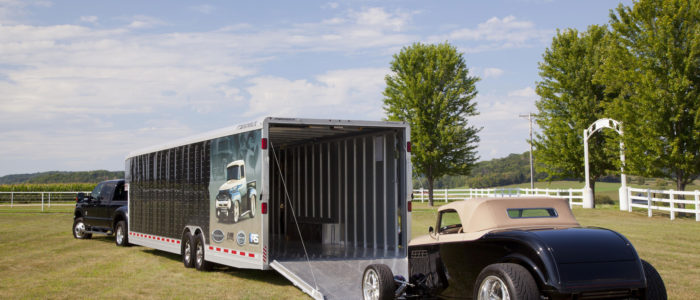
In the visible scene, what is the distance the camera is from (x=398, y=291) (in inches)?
332

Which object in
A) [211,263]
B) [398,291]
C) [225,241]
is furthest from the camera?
[211,263]

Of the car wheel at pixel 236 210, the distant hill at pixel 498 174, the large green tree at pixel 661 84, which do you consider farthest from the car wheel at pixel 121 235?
the distant hill at pixel 498 174

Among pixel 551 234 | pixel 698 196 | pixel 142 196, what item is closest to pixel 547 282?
pixel 551 234

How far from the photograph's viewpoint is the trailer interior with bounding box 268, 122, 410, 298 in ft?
35.1

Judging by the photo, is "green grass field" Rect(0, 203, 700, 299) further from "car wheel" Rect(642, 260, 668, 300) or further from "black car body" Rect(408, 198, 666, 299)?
"black car body" Rect(408, 198, 666, 299)

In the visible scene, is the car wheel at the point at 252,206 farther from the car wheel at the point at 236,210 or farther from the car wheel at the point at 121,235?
the car wheel at the point at 121,235

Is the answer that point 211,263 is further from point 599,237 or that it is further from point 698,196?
point 698,196

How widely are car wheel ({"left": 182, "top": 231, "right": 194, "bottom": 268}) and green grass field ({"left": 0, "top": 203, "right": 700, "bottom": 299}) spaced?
0.80 ft

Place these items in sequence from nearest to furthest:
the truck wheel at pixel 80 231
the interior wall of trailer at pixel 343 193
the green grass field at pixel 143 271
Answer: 1. the green grass field at pixel 143 271
2. the interior wall of trailer at pixel 343 193
3. the truck wheel at pixel 80 231

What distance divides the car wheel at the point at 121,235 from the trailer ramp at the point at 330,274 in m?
9.07

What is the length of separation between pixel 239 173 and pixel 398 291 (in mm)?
4068

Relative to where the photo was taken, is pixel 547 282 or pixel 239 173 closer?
pixel 547 282

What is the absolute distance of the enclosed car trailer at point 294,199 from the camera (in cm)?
1070

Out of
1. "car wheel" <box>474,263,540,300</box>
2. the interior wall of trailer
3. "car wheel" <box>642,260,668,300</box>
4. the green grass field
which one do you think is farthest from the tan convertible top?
the interior wall of trailer
